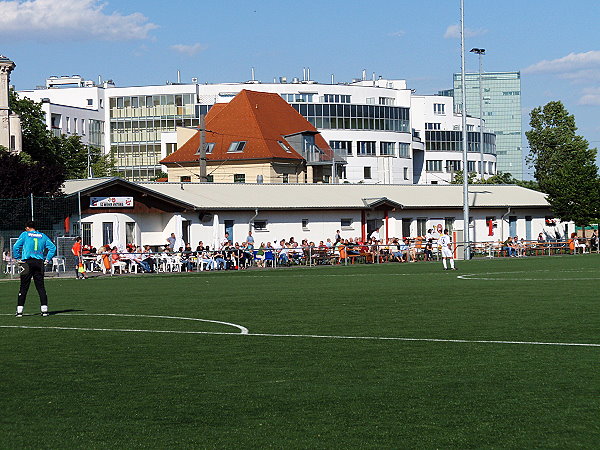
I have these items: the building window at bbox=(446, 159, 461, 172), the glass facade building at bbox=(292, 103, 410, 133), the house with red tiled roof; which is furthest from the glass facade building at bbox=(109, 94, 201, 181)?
the house with red tiled roof

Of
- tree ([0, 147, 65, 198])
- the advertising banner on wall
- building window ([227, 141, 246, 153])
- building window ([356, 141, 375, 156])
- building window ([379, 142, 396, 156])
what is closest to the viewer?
the advertising banner on wall

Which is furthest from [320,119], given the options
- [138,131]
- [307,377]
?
[307,377]

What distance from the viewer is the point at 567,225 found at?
8031 cm

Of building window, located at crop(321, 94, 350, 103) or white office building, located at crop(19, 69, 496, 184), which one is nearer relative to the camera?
white office building, located at crop(19, 69, 496, 184)

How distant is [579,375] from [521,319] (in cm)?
743

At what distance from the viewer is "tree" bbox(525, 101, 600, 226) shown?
74688 millimetres

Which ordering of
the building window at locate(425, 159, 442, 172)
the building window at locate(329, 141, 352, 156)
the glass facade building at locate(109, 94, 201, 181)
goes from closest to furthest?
the building window at locate(329, 141, 352, 156)
the glass facade building at locate(109, 94, 201, 181)
the building window at locate(425, 159, 442, 172)

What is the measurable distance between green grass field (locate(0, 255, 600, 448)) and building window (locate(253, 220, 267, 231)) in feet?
135

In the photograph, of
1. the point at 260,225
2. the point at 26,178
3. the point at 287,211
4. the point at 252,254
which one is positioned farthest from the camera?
the point at 287,211

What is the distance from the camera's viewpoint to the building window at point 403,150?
474 ft

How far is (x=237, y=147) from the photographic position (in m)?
106

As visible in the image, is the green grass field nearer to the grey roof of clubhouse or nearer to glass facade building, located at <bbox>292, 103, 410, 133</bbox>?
the grey roof of clubhouse

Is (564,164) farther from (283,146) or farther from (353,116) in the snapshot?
(353,116)

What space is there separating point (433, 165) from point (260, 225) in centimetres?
9812
